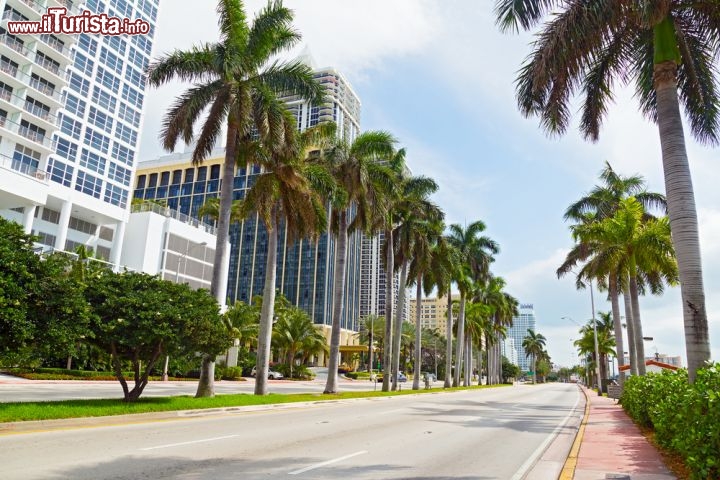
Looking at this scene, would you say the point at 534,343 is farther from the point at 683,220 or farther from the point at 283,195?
the point at 683,220

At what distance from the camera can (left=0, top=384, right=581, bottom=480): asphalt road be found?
26.2ft

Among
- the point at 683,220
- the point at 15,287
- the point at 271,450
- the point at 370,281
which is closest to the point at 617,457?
the point at 683,220

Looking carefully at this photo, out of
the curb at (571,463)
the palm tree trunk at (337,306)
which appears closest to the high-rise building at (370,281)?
the palm tree trunk at (337,306)

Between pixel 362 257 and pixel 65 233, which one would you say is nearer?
pixel 65 233

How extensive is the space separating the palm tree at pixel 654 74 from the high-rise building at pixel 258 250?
12012 cm

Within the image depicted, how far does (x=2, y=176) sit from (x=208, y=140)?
31.0 metres

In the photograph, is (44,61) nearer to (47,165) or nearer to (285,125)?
(47,165)

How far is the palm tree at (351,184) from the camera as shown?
31516 mm

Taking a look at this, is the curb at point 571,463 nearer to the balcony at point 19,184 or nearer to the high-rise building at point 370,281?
the balcony at point 19,184

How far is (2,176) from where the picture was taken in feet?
144

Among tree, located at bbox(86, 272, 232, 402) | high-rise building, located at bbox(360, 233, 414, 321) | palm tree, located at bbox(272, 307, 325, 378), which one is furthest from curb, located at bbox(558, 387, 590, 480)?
high-rise building, located at bbox(360, 233, 414, 321)

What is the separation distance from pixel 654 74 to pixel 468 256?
47.0 meters

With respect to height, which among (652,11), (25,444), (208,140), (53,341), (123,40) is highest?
(123,40)

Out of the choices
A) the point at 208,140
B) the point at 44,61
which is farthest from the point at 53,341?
the point at 44,61
